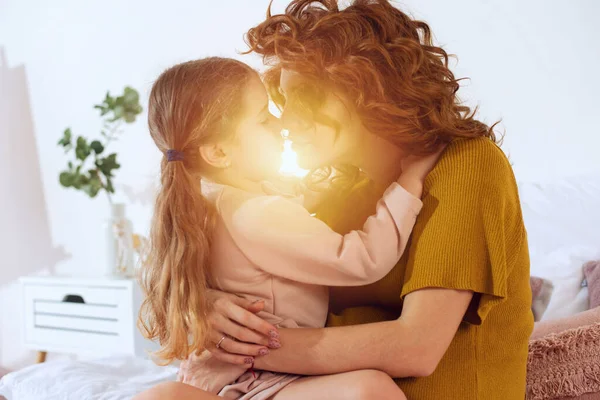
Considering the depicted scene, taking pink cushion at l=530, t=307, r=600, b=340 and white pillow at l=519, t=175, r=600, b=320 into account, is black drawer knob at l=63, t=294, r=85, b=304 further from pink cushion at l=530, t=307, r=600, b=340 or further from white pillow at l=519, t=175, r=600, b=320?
pink cushion at l=530, t=307, r=600, b=340

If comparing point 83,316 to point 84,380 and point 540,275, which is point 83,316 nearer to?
point 84,380

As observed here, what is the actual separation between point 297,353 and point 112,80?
2883 millimetres

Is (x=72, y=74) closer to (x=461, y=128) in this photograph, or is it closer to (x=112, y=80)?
(x=112, y=80)

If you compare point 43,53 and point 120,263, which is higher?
point 43,53

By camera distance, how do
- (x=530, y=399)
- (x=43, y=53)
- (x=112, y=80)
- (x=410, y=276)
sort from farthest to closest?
1. (x=43, y=53)
2. (x=112, y=80)
3. (x=530, y=399)
4. (x=410, y=276)

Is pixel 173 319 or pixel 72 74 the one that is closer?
pixel 173 319

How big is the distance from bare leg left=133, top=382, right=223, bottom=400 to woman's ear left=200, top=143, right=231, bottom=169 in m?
0.40

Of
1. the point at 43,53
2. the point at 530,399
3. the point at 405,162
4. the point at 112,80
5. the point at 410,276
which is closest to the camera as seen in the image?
the point at 410,276

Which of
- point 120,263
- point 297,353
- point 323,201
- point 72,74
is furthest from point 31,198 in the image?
point 297,353

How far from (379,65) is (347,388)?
1.75ft

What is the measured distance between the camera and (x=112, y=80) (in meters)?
3.56

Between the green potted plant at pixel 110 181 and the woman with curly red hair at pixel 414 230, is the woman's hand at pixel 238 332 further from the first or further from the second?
the green potted plant at pixel 110 181

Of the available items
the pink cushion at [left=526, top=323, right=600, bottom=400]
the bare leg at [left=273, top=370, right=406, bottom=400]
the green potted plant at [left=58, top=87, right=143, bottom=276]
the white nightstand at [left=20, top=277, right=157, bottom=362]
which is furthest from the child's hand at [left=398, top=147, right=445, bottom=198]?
the green potted plant at [left=58, top=87, right=143, bottom=276]

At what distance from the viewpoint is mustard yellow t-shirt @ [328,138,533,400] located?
991 millimetres
